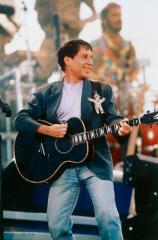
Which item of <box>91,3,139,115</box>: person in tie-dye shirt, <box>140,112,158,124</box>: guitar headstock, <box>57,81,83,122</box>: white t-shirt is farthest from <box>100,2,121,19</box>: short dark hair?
<box>140,112,158,124</box>: guitar headstock

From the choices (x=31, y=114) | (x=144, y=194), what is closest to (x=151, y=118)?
(x=31, y=114)

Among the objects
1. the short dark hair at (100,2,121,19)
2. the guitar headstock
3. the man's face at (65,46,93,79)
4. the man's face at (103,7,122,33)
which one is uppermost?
the short dark hair at (100,2,121,19)

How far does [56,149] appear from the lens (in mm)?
3162

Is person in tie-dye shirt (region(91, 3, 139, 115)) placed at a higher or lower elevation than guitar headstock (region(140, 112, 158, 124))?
higher

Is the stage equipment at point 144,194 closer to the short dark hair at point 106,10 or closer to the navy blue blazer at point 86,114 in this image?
the navy blue blazer at point 86,114

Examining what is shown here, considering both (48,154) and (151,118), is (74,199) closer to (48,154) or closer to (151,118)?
(48,154)

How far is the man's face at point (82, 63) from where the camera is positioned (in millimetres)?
3131

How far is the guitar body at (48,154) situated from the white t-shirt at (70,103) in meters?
0.08

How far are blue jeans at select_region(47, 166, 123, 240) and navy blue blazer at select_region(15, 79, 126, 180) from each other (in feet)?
0.28

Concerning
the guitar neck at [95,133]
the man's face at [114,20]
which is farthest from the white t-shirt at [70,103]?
the man's face at [114,20]

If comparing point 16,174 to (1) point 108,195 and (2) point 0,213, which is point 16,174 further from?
(1) point 108,195

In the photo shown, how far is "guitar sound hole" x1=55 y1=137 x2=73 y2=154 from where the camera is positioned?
308cm

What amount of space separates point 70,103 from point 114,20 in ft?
13.8

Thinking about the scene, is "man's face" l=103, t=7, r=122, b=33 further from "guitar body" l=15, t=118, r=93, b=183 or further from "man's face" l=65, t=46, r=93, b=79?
"guitar body" l=15, t=118, r=93, b=183
